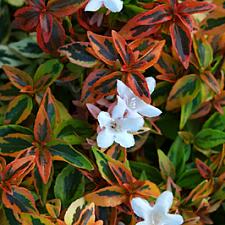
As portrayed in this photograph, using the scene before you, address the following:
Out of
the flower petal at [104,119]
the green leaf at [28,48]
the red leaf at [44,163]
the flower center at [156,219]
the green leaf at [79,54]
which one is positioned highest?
the green leaf at [79,54]

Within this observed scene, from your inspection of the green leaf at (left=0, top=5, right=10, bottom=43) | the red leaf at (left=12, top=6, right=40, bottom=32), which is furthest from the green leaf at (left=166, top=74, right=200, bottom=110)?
the green leaf at (left=0, top=5, right=10, bottom=43)

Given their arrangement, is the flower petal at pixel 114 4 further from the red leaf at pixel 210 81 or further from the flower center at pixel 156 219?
the flower center at pixel 156 219

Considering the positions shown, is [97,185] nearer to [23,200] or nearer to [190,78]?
[23,200]

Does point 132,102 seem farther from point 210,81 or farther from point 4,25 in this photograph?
point 4,25

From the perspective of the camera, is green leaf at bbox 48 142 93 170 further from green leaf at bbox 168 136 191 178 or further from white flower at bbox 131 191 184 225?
green leaf at bbox 168 136 191 178

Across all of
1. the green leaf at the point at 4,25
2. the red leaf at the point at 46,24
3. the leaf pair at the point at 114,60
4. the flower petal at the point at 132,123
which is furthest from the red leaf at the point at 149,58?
the green leaf at the point at 4,25

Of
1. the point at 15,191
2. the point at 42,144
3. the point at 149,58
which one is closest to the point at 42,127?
the point at 42,144
